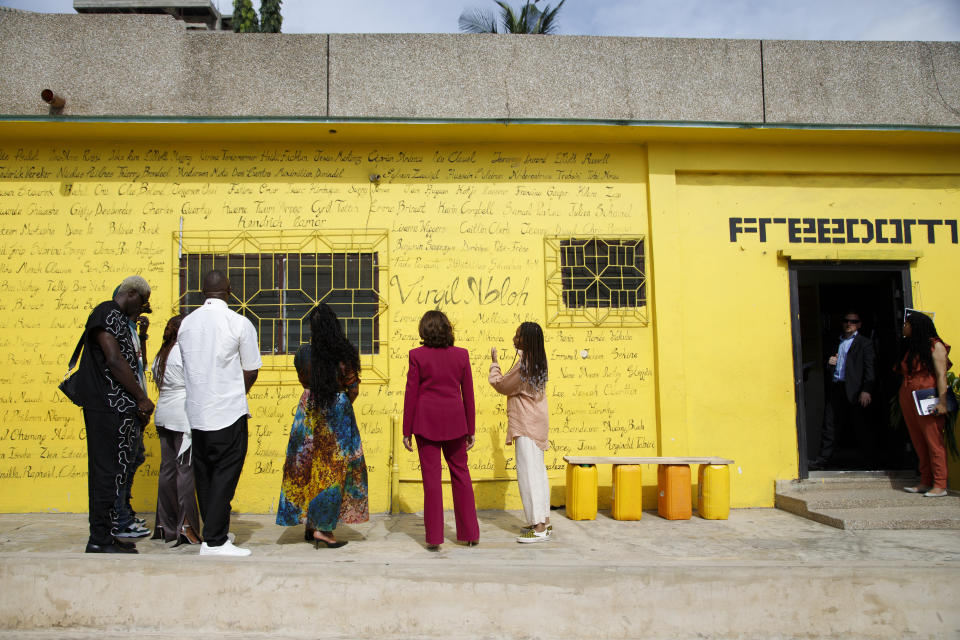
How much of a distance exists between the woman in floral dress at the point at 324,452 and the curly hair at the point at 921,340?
5.05 meters

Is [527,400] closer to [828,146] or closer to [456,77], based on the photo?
[456,77]

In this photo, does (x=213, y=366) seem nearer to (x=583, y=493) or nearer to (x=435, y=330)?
(x=435, y=330)

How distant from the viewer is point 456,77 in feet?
21.6

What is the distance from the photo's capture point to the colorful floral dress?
4809 millimetres

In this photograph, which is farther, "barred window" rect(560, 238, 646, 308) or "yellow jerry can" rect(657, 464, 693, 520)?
"barred window" rect(560, 238, 646, 308)

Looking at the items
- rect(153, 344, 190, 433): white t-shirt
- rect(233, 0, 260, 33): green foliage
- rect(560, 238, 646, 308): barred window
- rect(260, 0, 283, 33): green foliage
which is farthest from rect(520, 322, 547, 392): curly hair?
rect(233, 0, 260, 33): green foliage

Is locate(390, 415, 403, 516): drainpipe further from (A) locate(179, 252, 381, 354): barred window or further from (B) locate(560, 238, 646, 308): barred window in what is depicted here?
(B) locate(560, 238, 646, 308): barred window

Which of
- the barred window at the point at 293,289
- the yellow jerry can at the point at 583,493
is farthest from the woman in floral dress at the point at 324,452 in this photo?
the yellow jerry can at the point at 583,493

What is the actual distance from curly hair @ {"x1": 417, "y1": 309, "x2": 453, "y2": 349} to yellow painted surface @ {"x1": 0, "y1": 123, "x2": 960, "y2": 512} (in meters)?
1.60

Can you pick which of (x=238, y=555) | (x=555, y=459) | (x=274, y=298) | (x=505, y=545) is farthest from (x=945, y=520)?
(x=274, y=298)

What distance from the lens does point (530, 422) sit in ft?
17.5

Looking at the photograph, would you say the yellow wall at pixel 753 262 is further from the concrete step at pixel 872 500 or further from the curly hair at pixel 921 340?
the curly hair at pixel 921 340

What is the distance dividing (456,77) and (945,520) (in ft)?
18.6

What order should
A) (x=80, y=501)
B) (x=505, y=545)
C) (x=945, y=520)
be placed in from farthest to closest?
(x=80, y=501), (x=945, y=520), (x=505, y=545)
